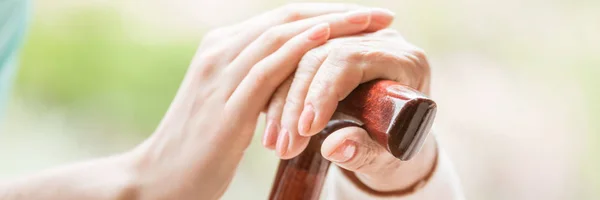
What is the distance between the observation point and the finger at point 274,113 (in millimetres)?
551

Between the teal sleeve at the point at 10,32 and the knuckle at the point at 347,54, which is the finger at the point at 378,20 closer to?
the knuckle at the point at 347,54

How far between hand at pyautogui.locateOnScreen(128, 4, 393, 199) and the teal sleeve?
0.28 meters

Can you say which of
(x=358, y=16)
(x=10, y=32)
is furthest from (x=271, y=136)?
(x=10, y=32)

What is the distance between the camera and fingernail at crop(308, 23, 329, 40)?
579 mm

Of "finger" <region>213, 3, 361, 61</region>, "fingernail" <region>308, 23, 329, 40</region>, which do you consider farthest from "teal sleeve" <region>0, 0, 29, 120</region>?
"fingernail" <region>308, 23, 329, 40</region>

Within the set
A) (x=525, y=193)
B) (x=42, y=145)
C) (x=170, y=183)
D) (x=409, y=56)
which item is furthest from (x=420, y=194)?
(x=42, y=145)

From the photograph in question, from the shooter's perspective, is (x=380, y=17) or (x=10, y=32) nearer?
(x=380, y=17)

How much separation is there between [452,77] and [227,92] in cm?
45

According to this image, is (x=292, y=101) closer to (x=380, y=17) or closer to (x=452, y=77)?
(x=380, y=17)

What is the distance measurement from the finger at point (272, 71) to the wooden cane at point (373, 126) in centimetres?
6

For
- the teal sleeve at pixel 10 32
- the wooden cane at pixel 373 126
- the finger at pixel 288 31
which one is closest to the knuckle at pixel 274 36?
the finger at pixel 288 31

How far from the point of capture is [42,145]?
1.24 meters

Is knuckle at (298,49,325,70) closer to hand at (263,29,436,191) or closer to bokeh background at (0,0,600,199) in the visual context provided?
hand at (263,29,436,191)

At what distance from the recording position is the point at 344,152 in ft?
1.56
